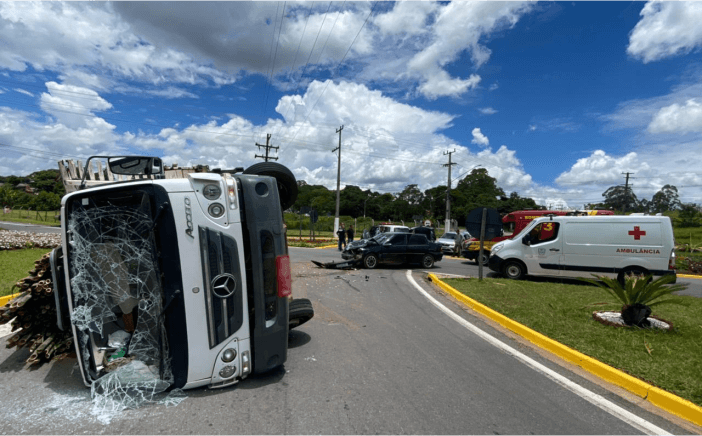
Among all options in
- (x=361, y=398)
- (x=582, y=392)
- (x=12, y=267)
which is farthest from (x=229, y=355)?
(x=12, y=267)

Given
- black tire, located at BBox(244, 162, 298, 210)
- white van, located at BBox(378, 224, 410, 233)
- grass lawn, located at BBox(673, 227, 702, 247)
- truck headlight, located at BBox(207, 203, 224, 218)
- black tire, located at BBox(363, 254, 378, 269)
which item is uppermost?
black tire, located at BBox(244, 162, 298, 210)

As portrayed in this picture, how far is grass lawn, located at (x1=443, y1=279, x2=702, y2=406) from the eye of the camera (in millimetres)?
4324

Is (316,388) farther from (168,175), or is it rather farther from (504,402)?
(168,175)

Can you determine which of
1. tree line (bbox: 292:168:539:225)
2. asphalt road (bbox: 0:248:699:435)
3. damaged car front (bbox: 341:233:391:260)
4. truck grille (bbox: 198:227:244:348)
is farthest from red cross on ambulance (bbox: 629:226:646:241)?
tree line (bbox: 292:168:539:225)

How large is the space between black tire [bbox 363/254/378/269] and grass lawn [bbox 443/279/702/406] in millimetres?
5319

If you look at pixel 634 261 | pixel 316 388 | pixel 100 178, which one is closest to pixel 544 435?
pixel 316 388

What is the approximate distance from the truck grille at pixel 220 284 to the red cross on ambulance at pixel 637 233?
38.9 feet

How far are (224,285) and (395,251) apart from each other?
1204 centimetres

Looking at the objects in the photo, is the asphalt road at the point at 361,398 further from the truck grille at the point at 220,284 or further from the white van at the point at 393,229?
the white van at the point at 393,229

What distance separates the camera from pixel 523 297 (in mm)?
8867

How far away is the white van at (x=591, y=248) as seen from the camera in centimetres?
1100

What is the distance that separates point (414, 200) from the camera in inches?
4274

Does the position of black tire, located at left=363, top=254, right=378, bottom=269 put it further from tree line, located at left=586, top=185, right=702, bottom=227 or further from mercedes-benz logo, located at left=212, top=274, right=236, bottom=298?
tree line, located at left=586, top=185, right=702, bottom=227

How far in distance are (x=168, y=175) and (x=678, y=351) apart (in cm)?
690
